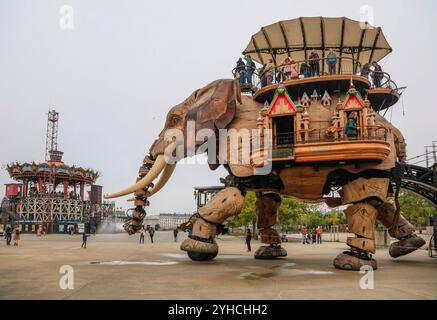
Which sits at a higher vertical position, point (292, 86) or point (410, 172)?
point (292, 86)

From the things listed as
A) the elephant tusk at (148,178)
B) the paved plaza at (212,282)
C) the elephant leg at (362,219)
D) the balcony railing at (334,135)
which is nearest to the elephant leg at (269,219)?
the paved plaza at (212,282)

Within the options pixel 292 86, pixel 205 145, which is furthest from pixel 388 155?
pixel 205 145

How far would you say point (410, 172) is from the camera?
53.7 feet

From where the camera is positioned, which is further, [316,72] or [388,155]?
[316,72]

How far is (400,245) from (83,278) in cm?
1131

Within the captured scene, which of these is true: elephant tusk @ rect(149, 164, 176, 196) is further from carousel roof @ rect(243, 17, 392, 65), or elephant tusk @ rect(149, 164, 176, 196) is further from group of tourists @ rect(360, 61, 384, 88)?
group of tourists @ rect(360, 61, 384, 88)

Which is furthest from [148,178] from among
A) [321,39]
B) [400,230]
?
[400,230]

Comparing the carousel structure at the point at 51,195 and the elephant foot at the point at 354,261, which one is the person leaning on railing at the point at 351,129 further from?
the carousel structure at the point at 51,195

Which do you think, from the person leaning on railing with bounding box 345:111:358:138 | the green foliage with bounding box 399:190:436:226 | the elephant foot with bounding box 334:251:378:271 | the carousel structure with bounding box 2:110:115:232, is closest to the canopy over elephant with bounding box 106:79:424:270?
the elephant foot with bounding box 334:251:378:271

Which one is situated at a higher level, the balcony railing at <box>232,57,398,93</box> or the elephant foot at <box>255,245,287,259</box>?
the balcony railing at <box>232,57,398,93</box>

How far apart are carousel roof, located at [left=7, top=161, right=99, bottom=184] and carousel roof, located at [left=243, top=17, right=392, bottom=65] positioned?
58.5m

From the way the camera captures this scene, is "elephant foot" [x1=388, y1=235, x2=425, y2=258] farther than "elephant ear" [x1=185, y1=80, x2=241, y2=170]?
Yes

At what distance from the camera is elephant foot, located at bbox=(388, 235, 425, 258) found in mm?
14617
